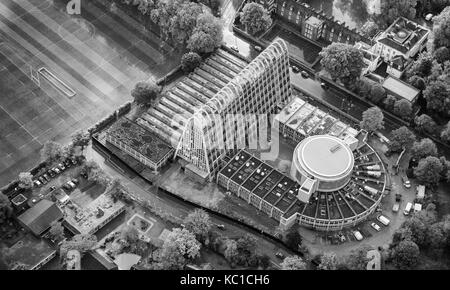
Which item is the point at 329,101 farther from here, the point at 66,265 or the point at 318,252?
the point at 66,265

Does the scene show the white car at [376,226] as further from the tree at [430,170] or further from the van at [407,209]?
the tree at [430,170]

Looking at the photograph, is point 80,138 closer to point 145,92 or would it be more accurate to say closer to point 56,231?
point 145,92

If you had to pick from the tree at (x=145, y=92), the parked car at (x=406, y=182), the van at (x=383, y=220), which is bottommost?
the van at (x=383, y=220)

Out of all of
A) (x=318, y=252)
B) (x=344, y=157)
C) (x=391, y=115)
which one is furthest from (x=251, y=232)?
(x=391, y=115)

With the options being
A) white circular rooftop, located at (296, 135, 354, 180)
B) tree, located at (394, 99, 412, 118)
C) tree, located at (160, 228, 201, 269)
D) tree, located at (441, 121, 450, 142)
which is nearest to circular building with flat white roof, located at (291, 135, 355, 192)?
white circular rooftop, located at (296, 135, 354, 180)

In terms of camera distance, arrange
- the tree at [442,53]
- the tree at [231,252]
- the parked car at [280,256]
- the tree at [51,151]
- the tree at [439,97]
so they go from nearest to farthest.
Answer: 1. the tree at [231,252]
2. the parked car at [280,256]
3. the tree at [51,151]
4. the tree at [439,97]
5. the tree at [442,53]

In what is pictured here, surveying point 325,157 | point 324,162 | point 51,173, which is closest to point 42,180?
point 51,173

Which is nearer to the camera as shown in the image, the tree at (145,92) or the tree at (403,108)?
the tree at (403,108)

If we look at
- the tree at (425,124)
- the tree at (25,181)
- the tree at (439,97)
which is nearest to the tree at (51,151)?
the tree at (25,181)
